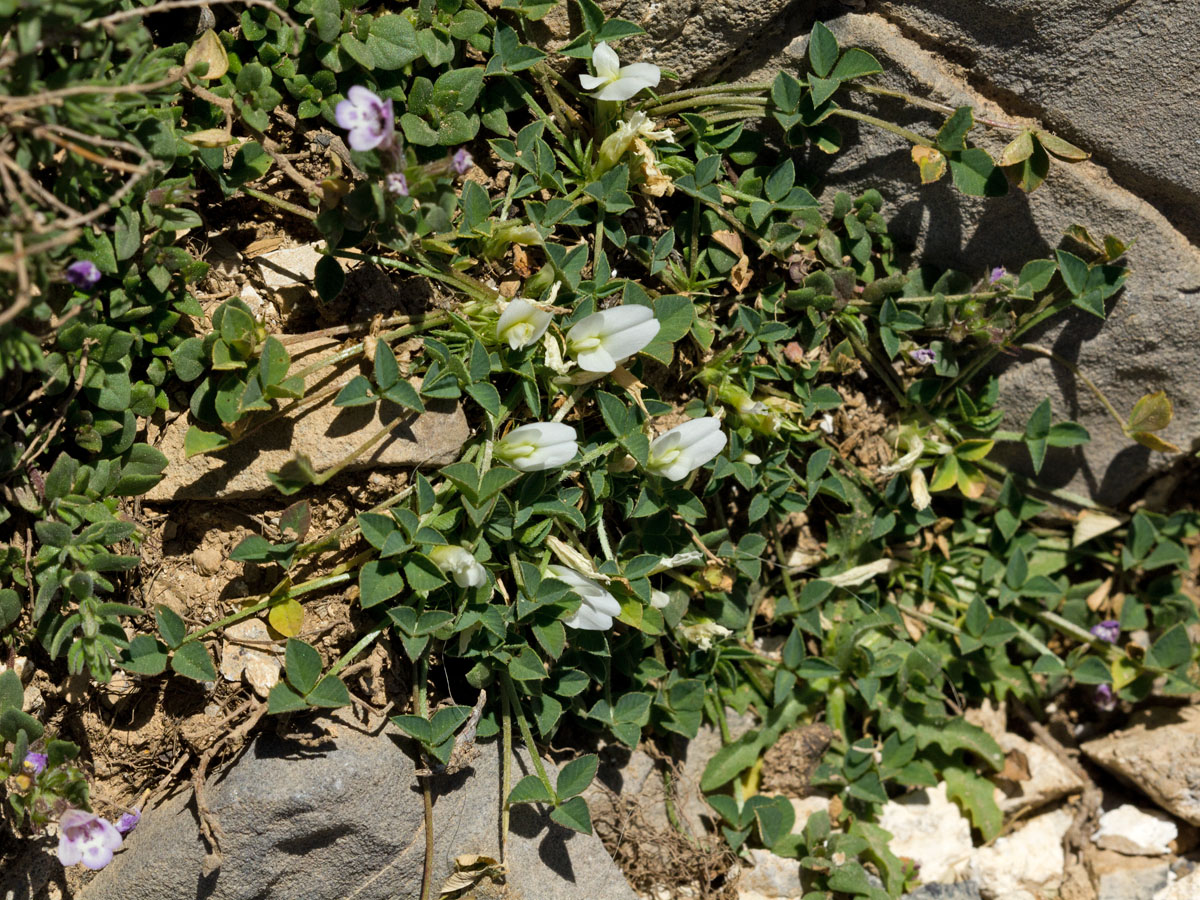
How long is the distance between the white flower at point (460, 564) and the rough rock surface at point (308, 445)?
1.04ft

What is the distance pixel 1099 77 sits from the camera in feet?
11.0

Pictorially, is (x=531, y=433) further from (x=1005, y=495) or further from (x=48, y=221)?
(x=1005, y=495)

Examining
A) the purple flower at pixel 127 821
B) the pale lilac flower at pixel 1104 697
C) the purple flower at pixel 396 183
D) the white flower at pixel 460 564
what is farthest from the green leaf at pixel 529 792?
the pale lilac flower at pixel 1104 697

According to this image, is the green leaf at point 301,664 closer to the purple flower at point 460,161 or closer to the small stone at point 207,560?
the small stone at point 207,560

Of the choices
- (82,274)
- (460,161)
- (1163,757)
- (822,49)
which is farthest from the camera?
(1163,757)

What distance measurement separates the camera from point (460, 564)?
9.18 feet

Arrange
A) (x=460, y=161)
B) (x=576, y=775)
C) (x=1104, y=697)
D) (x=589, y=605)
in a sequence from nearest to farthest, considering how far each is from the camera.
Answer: (x=460, y=161) → (x=589, y=605) → (x=576, y=775) → (x=1104, y=697)

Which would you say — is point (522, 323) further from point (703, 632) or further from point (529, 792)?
point (529, 792)

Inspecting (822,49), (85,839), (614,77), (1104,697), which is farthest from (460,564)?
(1104,697)

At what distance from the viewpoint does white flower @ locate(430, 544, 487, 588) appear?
2.79m

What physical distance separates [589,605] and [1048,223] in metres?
2.25

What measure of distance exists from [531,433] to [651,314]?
52cm

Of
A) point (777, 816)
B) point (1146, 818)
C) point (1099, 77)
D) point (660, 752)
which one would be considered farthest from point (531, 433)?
point (1146, 818)

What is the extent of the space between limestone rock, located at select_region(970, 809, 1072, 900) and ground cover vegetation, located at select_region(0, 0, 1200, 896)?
0.23 meters
